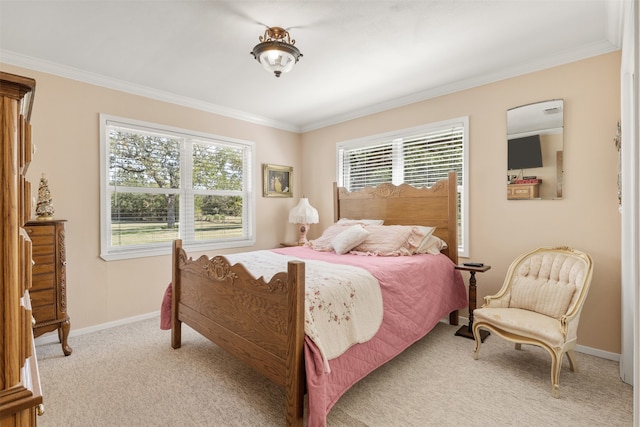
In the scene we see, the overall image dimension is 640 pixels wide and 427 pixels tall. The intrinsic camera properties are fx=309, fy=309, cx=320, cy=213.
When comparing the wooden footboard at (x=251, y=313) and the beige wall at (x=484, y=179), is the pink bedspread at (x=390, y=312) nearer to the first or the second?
the wooden footboard at (x=251, y=313)

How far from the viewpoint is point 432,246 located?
3215 mm

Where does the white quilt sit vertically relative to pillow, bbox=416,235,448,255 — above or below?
below

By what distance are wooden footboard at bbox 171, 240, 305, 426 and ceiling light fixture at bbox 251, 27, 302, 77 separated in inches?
59.8

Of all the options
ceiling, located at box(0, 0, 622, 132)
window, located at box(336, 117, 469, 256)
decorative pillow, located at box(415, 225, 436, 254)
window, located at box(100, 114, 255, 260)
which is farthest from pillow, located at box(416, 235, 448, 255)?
window, located at box(100, 114, 255, 260)

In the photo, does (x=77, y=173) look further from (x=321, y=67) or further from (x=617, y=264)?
(x=617, y=264)

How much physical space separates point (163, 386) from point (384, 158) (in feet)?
10.9

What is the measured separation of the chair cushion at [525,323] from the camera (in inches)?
80.7

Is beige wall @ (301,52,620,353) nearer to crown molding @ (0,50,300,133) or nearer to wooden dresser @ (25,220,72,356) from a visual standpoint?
crown molding @ (0,50,300,133)

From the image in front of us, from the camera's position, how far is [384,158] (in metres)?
4.05

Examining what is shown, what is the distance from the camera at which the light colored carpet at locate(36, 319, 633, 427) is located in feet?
5.97

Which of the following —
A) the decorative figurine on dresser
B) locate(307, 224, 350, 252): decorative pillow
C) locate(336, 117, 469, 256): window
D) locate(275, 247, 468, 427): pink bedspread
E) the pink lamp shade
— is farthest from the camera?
the pink lamp shade

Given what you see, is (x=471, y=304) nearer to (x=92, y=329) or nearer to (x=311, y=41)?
(x=311, y=41)

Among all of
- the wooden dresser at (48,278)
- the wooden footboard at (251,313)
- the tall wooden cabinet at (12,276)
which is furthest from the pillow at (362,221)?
the tall wooden cabinet at (12,276)

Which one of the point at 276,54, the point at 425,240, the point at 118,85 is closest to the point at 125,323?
the point at 118,85
